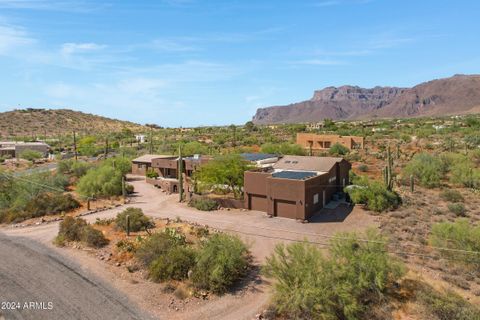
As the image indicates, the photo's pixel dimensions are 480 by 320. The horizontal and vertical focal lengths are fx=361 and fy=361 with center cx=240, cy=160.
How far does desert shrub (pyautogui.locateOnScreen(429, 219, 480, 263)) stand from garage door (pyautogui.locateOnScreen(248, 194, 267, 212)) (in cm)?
1432

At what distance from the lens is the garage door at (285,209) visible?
97.9 ft

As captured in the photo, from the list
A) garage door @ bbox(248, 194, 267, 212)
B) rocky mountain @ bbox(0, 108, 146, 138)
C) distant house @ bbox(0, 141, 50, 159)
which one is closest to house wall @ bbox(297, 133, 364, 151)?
garage door @ bbox(248, 194, 267, 212)

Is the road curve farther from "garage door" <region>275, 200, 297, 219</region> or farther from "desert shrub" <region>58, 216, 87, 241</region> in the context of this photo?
"garage door" <region>275, 200, 297, 219</region>

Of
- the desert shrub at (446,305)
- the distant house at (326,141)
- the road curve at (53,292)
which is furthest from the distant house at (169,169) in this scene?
the distant house at (326,141)

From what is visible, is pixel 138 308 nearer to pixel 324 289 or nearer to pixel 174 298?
pixel 174 298

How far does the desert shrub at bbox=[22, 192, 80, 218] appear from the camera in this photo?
3266cm

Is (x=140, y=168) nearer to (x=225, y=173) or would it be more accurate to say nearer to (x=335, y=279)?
(x=225, y=173)

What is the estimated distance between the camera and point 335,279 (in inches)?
627

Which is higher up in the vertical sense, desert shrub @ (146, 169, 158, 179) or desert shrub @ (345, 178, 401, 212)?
desert shrub @ (146, 169, 158, 179)

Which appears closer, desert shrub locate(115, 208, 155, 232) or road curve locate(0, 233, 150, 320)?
road curve locate(0, 233, 150, 320)

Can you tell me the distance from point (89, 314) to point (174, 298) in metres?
3.92

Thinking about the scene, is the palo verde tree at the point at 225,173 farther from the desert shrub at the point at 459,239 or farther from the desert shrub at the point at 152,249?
the desert shrub at the point at 459,239

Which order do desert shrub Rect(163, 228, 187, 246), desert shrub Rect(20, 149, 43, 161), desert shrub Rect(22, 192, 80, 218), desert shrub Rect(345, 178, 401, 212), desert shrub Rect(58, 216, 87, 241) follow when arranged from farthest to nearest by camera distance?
desert shrub Rect(20, 149, 43, 161) → desert shrub Rect(22, 192, 80, 218) → desert shrub Rect(345, 178, 401, 212) → desert shrub Rect(58, 216, 87, 241) → desert shrub Rect(163, 228, 187, 246)

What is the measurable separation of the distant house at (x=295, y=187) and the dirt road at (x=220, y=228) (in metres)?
1.13
